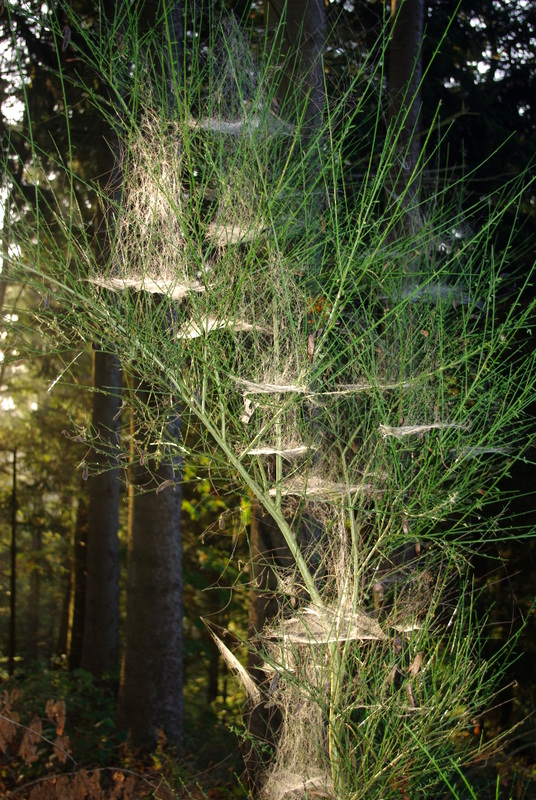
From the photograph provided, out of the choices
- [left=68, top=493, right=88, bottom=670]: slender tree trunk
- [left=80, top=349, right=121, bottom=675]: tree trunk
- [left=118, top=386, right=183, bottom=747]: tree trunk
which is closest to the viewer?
[left=118, top=386, right=183, bottom=747]: tree trunk

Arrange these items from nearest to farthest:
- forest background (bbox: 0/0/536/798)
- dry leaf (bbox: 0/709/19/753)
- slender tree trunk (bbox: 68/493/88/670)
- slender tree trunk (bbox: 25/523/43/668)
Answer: dry leaf (bbox: 0/709/19/753)
forest background (bbox: 0/0/536/798)
slender tree trunk (bbox: 68/493/88/670)
slender tree trunk (bbox: 25/523/43/668)

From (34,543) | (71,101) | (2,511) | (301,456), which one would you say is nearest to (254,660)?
(301,456)

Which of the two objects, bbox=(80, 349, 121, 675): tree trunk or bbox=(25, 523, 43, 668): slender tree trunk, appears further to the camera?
bbox=(25, 523, 43, 668): slender tree trunk

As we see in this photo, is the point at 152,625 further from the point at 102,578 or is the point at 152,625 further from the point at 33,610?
the point at 33,610

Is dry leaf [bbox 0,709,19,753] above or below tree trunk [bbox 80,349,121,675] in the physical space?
below

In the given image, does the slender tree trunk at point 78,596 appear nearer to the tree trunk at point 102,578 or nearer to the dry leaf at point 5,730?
the tree trunk at point 102,578

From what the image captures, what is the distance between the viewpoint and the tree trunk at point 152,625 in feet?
26.9

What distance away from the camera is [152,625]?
8.23 metres

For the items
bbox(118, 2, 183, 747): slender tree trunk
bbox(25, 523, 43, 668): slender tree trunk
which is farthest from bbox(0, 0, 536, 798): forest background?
bbox(25, 523, 43, 668): slender tree trunk

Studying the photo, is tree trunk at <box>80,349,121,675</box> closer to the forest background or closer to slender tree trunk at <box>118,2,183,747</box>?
the forest background

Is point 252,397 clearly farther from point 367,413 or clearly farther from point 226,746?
point 226,746

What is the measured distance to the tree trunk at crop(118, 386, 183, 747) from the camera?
819 cm

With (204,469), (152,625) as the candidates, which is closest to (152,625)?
(152,625)

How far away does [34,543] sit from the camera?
22.1 metres
